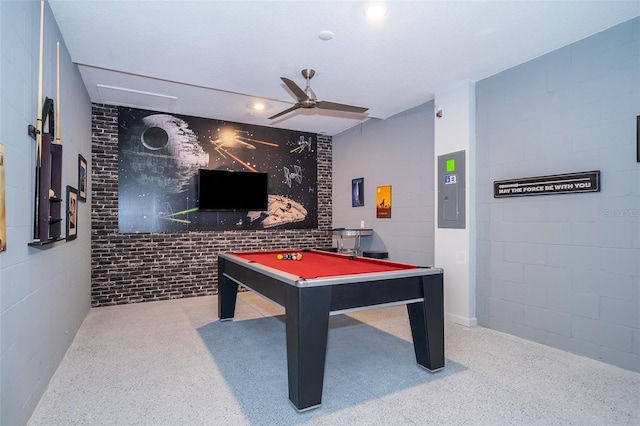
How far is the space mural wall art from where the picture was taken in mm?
5441

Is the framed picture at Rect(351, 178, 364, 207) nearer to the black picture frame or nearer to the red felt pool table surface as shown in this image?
the red felt pool table surface

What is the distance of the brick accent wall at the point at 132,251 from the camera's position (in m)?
5.18

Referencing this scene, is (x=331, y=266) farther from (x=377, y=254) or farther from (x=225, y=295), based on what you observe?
(x=377, y=254)

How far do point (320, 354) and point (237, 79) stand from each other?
3.27 meters

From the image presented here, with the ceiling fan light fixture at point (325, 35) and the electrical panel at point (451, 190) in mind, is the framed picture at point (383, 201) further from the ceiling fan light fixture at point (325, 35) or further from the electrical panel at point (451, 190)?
the ceiling fan light fixture at point (325, 35)

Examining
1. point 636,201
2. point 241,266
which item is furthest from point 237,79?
point 636,201

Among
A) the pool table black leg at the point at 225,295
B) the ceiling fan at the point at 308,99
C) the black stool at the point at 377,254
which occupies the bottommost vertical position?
the pool table black leg at the point at 225,295

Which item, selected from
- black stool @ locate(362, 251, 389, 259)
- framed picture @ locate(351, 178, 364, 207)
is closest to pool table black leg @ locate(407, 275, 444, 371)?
black stool @ locate(362, 251, 389, 259)

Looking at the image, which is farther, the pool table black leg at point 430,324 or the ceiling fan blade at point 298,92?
the ceiling fan blade at point 298,92

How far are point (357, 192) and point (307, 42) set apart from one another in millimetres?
3388

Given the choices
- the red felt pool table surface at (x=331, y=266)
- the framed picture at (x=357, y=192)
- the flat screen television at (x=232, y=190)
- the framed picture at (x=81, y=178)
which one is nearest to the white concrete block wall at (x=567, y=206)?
the red felt pool table surface at (x=331, y=266)

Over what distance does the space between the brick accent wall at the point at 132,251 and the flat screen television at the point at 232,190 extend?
1.50 feet

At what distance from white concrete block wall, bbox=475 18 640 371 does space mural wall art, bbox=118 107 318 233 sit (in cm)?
339

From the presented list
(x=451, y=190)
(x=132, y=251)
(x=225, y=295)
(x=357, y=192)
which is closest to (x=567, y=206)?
(x=451, y=190)
